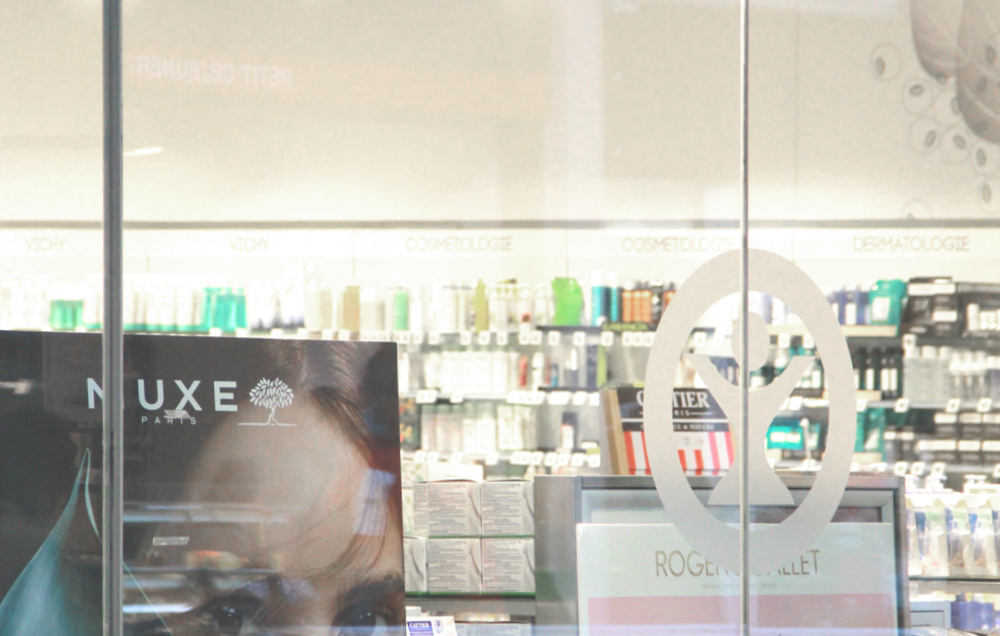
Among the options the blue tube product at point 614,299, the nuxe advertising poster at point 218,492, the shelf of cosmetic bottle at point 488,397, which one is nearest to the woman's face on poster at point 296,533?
the nuxe advertising poster at point 218,492

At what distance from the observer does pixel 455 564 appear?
2883 mm

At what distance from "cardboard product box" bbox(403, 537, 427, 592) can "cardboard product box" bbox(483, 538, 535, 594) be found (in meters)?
0.18

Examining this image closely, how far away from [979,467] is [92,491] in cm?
447

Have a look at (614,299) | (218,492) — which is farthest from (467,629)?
(614,299)

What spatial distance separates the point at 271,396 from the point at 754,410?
121cm

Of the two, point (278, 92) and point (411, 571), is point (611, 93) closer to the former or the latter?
point (278, 92)

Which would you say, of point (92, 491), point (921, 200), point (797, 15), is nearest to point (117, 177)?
point (92, 491)

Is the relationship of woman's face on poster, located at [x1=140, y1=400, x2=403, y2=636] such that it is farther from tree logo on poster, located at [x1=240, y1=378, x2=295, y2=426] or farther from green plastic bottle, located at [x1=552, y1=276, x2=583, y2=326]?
green plastic bottle, located at [x1=552, y1=276, x2=583, y2=326]

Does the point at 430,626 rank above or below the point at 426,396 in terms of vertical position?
below

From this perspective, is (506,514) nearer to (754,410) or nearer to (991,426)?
(754,410)

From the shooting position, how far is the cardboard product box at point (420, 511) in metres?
2.92

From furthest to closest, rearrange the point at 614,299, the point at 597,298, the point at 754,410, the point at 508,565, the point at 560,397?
the point at 597,298, the point at 560,397, the point at 614,299, the point at 508,565, the point at 754,410

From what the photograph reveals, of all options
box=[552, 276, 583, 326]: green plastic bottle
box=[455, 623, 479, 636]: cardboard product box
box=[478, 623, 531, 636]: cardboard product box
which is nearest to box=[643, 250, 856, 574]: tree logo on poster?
box=[478, 623, 531, 636]: cardboard product box

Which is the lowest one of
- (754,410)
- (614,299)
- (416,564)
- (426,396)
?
(416,564)
